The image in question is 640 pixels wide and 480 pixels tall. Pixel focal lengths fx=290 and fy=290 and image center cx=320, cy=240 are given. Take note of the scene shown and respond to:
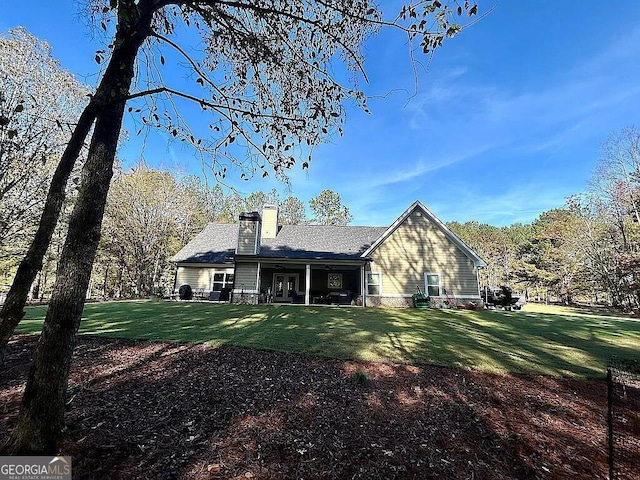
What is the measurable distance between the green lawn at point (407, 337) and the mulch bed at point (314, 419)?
75 centimetres

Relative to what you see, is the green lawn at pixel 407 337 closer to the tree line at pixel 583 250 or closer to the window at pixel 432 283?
the window at pixel 432 283

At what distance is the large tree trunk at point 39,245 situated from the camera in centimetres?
275

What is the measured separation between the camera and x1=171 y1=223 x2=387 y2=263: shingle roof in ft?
60.2

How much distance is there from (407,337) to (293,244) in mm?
12426

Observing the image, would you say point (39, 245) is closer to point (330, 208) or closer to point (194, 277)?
point (194, 277)

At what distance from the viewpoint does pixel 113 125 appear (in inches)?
129

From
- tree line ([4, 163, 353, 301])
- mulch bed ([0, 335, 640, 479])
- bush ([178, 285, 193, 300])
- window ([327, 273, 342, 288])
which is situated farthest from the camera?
tree line ([4, 163, 353, 301])

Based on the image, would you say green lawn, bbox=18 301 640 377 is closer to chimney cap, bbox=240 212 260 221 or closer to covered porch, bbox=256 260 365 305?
covered porch, bbox=256 260 365 305

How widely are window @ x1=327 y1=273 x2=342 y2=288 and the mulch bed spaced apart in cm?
1438

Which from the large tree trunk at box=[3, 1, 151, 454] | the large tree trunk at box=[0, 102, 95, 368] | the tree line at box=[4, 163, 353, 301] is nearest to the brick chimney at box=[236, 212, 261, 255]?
the tree line at box=[4, 163, 353, 301]


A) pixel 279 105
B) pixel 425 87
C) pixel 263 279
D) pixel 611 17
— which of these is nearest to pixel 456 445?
pixel 425 87

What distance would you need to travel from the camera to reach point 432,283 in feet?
56.6

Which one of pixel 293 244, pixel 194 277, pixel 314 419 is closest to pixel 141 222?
pixel 194 277

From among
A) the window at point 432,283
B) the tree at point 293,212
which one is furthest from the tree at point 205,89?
the tree at point 293,212
